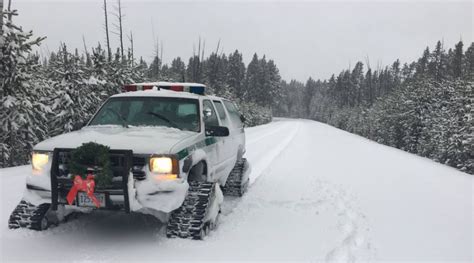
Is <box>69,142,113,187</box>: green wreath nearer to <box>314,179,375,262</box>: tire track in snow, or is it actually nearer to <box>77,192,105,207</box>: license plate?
<box>77,192,105,207</box>: license plate

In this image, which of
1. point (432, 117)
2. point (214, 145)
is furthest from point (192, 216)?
point (432, 117)

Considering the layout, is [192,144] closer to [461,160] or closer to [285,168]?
[285,168]

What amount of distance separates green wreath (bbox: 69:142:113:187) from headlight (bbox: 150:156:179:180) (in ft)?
1.59

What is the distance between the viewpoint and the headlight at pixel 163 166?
4.40 metres

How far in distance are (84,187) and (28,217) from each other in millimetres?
1232

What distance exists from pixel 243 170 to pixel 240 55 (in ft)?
321

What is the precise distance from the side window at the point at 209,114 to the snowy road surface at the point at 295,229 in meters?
1.55

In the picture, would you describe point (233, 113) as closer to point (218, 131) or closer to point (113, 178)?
point (218, 131)

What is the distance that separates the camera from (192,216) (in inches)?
187

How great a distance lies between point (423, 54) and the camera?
99188mm

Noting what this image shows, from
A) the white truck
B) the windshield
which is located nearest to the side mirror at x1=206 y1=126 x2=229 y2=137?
the white truck

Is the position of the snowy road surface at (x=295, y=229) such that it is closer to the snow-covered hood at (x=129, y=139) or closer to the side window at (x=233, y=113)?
the snow-covered hood at (x=129, y=139)

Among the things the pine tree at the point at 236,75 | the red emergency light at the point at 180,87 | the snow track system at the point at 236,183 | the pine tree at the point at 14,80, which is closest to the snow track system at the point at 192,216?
the red emergency light at the point at 180,87

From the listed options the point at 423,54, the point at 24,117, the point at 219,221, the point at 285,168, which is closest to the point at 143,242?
the point at 219,221
